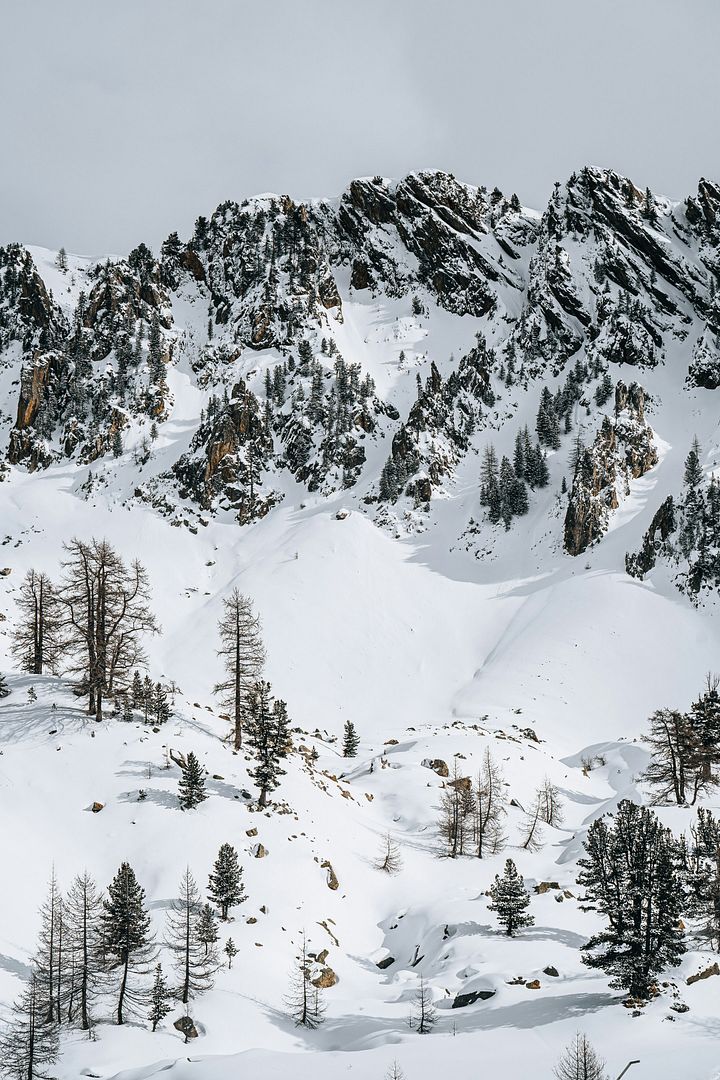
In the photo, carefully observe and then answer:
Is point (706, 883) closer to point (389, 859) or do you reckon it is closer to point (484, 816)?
point (389, 859)

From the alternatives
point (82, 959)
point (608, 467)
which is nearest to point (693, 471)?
point (608, 467)

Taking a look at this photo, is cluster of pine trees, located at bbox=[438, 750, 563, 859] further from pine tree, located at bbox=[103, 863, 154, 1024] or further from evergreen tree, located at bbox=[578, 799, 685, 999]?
pine tree, located at bbox=[103, 863, 154, 1024]

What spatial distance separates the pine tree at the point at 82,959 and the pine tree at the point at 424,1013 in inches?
425

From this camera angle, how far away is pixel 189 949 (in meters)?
22.1

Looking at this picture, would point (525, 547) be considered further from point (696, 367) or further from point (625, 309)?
point (625, 309)

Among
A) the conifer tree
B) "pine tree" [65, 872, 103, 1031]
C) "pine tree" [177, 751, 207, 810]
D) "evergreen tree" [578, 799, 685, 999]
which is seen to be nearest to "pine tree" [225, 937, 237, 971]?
→ "pine tree" [65, 872, 103, 1031]

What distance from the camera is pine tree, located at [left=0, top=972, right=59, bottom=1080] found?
16969 mm

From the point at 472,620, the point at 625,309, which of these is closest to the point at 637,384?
the point at 625,309

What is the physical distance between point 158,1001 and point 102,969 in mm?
2195

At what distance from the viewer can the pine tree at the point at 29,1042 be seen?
17.0m

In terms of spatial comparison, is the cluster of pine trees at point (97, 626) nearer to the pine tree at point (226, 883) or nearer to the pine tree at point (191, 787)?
the pine tree at point (191, 787)

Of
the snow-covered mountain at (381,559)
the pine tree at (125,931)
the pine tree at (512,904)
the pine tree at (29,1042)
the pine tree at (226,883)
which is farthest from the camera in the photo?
the pine tree at (512,904)

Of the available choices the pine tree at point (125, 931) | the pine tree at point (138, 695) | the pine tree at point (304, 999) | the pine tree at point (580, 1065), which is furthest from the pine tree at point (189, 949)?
the pine tree at point (138, 695)

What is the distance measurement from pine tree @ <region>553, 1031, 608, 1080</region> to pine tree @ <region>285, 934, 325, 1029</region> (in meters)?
8.74
